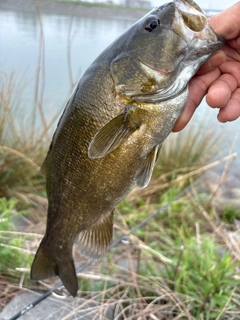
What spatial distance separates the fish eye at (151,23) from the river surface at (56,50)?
2.87 metres

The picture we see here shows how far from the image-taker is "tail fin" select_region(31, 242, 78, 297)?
1.54 metres

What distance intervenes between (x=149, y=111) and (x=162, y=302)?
1.44 metres

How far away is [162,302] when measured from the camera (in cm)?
221

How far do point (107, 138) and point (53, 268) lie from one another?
709mm

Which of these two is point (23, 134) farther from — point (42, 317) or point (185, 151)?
point (42, 317)

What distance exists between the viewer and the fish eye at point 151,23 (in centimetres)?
123

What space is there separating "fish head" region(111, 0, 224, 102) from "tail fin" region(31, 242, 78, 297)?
2.53ft

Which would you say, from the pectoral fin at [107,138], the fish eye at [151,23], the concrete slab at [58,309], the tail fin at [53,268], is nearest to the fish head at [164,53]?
the fish eye at [151,23]

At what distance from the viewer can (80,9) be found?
30.7 feet

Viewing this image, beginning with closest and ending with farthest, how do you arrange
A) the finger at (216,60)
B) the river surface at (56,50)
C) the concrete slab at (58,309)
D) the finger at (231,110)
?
the finger at (216,60) < the finger at (231,110) < the concrete slab at (58,309) < the river surface at (56,50)

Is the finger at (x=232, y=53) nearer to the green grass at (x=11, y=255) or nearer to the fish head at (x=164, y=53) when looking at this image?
the fish head at (x=164, y=53)

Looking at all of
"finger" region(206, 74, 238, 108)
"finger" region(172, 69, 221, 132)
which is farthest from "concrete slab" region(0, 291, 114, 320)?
"finger" region(206, 74, 238, 108)

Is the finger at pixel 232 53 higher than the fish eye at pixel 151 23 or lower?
lower

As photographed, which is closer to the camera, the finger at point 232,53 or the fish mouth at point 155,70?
the fish mouth at point 155,70
